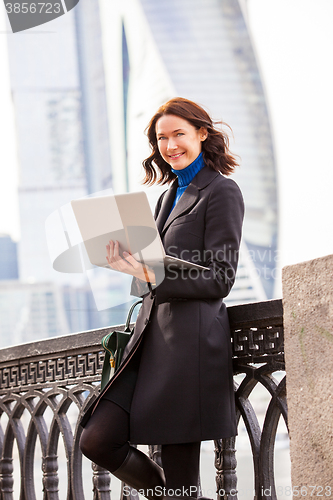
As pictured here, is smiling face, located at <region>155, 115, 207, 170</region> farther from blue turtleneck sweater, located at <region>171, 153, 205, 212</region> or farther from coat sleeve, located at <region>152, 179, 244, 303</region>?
coat sleeve, located at <region>152, 179, 244, 303</region>

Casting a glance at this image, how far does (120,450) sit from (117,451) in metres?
0.01

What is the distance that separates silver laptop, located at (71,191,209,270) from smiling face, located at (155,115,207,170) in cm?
43

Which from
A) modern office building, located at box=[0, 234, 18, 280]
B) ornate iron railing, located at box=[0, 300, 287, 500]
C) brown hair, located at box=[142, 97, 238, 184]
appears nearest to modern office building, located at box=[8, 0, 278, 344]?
ornate iron railing, located at box=[0, 300, 287, 500]

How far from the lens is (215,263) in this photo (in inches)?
75.6

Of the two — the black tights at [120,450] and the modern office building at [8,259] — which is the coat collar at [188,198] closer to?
the black tights at [120,450]

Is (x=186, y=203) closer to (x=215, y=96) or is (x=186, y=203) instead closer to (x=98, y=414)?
(x=98, y=414)

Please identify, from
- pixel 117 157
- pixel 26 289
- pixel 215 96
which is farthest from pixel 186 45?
pixel 26 289

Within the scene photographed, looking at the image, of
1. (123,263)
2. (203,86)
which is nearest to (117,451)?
(123,263)

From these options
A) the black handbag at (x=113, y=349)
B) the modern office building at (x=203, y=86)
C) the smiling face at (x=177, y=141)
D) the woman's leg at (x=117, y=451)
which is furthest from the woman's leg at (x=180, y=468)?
the modern office building at (x=203, y=86)

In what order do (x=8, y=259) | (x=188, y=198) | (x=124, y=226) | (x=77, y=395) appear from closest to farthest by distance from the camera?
(x=124, y=226), (x=188, y=198), (x=77, y=395), (x=8, y=259)

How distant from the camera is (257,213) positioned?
4078 cm

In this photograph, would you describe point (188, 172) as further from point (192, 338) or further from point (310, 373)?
point (310, 373)

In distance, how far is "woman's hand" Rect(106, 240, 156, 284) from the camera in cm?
185

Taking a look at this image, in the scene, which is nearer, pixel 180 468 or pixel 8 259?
pixel 180 468
